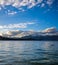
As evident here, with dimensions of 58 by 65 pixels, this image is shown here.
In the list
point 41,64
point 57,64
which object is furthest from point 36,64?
point 57,64

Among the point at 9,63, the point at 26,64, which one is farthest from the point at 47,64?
the point at 9,63

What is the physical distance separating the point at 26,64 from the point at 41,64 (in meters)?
2.73

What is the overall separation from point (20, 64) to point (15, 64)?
34.2 inches

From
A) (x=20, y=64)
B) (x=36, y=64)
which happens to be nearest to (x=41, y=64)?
(x=36, y=64)

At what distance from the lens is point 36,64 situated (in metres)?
41.8

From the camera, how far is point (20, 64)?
4106 cm

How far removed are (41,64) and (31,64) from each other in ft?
5.96

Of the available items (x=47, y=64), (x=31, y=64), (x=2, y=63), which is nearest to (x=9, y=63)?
(x=2, y=63)

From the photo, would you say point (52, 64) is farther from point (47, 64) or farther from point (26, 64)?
point (26, 64)

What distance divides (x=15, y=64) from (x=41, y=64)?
4.64 m

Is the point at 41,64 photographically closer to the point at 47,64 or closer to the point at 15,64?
the point at 47,64

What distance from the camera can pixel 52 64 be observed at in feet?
137

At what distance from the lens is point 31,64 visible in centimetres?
4147

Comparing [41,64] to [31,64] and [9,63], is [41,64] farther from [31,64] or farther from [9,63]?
[9,63]
